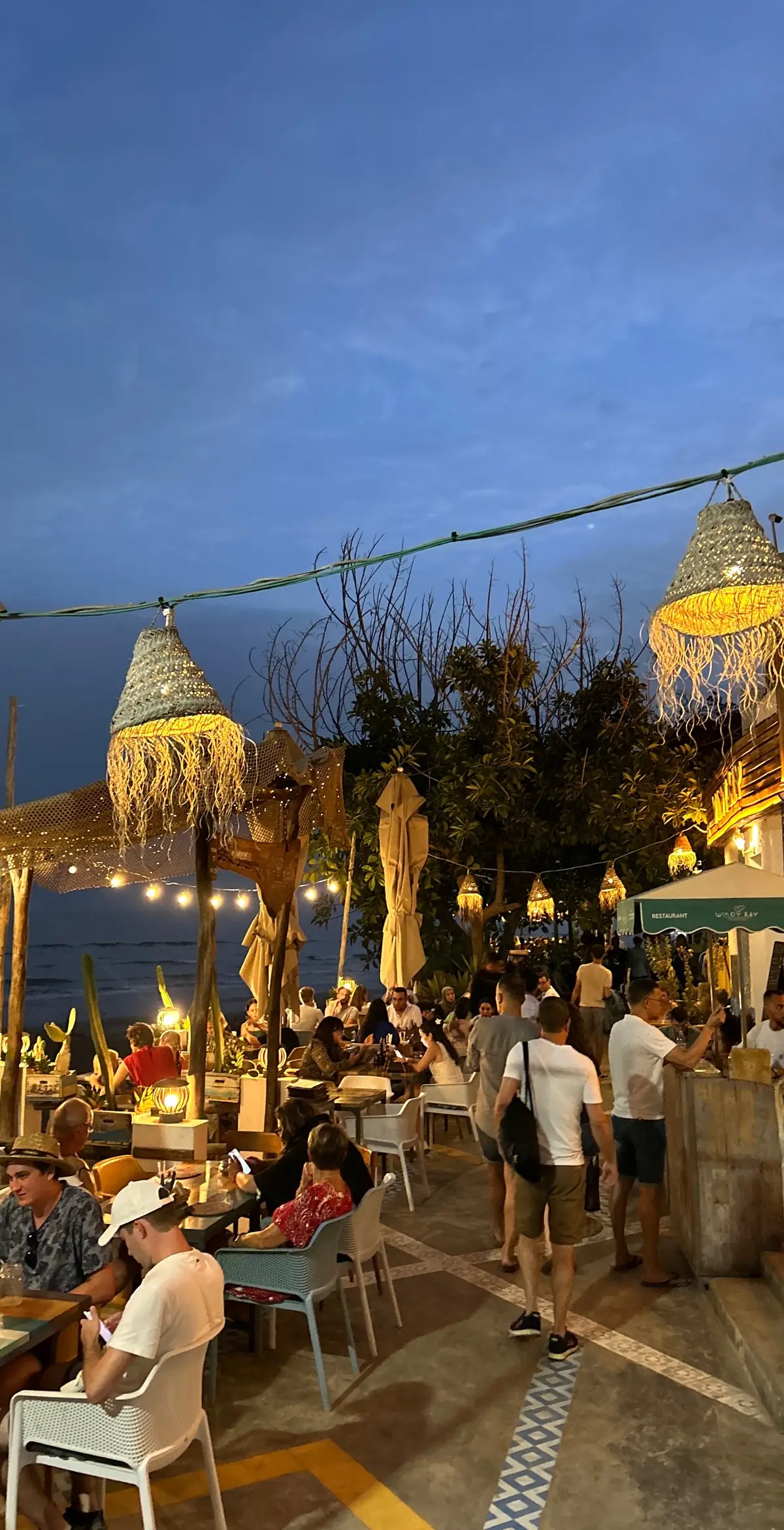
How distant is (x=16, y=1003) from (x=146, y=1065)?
45.3 inches

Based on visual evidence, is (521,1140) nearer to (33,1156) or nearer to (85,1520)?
(33,1156)

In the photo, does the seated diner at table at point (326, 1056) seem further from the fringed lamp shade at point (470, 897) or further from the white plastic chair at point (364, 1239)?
the fringed lamp shade at point (470, 897)

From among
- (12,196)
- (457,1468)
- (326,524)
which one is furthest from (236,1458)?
(326,524)

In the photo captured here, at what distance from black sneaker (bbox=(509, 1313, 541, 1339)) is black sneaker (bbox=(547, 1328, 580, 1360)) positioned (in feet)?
0.45

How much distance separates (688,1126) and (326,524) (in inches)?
4948

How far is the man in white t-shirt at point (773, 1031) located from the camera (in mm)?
6805

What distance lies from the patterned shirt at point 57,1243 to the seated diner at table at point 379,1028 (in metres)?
6.44

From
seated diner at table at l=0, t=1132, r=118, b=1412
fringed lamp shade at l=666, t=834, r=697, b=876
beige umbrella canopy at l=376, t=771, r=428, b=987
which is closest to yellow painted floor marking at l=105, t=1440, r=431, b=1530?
seated diner at table at l=0, t=1132, r=118, b=1412

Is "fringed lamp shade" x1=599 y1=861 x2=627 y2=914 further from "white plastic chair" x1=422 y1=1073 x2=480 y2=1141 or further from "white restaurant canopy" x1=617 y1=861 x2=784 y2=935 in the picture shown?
"white restaurant canopy" x1=617 y1=861 x2=784 y2=935

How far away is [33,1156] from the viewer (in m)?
3.77

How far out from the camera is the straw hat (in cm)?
368

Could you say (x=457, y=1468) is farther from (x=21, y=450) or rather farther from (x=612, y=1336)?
(x=21, y=450)

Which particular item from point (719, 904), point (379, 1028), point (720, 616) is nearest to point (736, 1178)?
point (719, 904)

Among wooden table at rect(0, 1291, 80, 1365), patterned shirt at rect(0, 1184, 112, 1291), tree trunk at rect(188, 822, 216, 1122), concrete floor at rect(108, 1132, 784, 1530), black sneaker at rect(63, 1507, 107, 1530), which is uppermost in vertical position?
tree trunk at rect(188, 822, 216, 1122)
